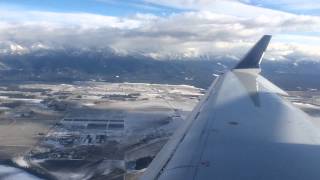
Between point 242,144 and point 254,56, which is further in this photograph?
point 254,56

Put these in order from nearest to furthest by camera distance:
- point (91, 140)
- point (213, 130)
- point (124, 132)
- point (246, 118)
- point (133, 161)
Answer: point (213, 130), point (246, 118), point (133, 161), point (91, 140), point (124, 132)

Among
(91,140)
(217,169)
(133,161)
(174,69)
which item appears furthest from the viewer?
(174,69)

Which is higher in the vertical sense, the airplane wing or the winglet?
the winglet

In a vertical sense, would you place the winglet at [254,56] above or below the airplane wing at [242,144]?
above

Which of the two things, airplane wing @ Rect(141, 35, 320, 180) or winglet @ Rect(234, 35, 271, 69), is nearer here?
airplane wing @ Rect(141, 35, 320, 180)

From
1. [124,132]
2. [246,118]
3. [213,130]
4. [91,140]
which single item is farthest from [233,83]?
[124,132]

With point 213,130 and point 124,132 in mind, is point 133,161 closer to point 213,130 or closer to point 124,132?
point 124,132

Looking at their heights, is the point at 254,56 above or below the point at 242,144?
above

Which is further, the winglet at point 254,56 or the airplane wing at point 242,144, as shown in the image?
the winglet at point 254,56
